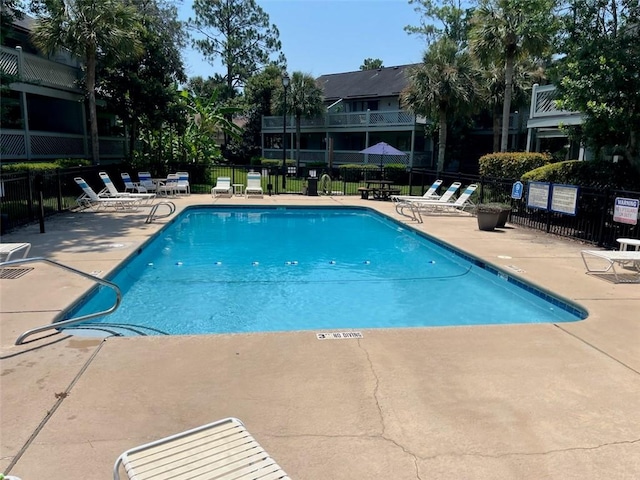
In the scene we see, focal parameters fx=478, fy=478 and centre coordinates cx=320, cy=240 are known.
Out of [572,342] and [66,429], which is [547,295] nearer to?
[572,342]

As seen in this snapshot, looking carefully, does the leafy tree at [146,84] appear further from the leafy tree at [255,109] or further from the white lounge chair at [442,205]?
the leafy tree at [255,109]

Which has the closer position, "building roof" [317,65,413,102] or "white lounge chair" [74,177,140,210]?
"white lounge chair" [74,177,140,210]

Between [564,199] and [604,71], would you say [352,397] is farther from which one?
[604,71]

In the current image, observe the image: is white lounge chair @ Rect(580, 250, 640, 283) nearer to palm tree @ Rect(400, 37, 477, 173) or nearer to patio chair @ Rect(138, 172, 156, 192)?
patio chair @ Rect(138, 172, 156, 192)

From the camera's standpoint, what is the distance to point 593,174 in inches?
521

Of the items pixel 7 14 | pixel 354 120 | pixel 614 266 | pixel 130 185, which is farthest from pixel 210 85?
pixel 614 266

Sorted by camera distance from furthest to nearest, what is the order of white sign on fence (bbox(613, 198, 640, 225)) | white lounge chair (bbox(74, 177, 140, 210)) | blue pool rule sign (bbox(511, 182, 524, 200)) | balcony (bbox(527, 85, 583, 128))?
balcony (bbox(527, 85, 583, 128)) → white lounge chair (bbox(74, 177, 140, 210)) → blue pool rule sign (bbox(511, 182, 524, 200)) → white sign on fence (bbox(613, 198, 640, 225))

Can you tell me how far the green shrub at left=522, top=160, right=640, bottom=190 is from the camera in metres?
12.8

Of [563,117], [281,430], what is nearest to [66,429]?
[281,430]

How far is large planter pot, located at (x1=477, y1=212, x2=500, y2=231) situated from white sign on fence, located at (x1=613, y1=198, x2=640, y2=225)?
323 centimetres

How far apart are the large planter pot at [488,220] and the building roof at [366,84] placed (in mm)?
23680

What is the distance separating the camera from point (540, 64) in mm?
31797

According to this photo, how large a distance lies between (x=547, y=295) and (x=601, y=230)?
459cm

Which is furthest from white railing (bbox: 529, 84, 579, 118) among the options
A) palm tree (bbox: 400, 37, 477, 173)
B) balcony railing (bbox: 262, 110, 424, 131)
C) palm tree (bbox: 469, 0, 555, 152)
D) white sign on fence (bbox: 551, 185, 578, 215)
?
balcony railing (bbox: 262, 110, 424, 131)
